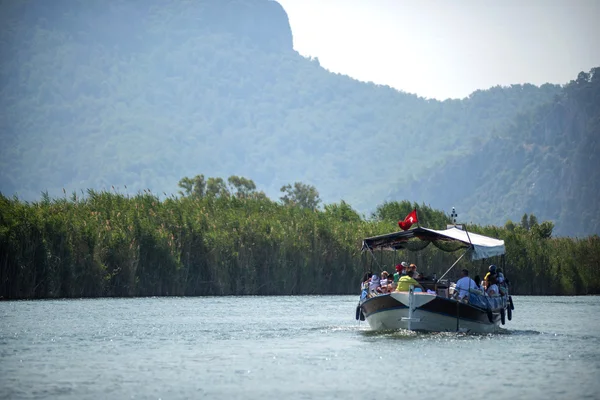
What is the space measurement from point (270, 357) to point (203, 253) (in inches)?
1109

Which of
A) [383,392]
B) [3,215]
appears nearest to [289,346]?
[383,392]

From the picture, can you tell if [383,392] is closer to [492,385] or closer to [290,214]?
[492,385]

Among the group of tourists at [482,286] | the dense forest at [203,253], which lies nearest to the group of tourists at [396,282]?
the group of tourists at [482,286]

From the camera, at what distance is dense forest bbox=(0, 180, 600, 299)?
1954 inches

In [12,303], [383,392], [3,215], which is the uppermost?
[3,215]

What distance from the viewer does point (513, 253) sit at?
70.8 metres

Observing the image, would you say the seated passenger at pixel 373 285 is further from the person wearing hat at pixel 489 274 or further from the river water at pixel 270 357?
the person wearing hat at pixel 489 274

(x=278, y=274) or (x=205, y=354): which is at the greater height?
(x=278, y=274)

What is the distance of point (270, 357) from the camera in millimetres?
29953

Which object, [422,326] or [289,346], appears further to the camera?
[422,326]

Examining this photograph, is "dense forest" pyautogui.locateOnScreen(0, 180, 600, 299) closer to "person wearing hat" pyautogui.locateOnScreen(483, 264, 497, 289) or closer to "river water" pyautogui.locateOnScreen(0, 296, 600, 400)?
"river water" pyautogui.locateOnScreen(0, 296, 600, 400)

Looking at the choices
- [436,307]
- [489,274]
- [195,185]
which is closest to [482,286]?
[489,274]

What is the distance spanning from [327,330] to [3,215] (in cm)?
1929

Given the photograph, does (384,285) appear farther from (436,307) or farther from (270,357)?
(270,357)
